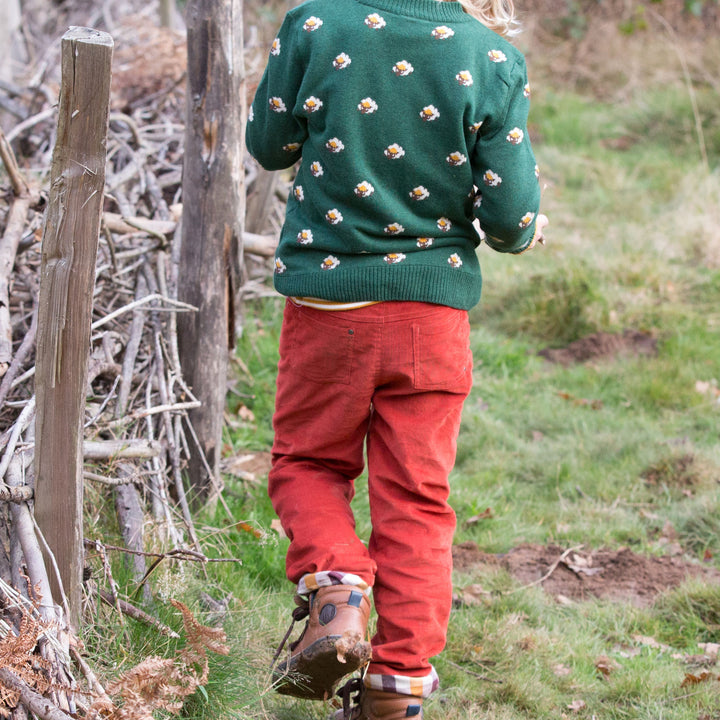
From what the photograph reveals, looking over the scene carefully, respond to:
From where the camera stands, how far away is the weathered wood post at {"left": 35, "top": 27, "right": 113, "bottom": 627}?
5.69 ft

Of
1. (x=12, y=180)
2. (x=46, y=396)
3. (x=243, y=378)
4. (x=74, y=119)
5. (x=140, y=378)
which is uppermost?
(x=74, y=119)

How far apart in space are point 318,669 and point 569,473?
226cm

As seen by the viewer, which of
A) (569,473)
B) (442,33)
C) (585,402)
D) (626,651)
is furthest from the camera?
(585,402)

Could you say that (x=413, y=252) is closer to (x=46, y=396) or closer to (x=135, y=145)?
(x=46, y=396)

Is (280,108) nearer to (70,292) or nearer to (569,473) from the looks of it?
(70,292)

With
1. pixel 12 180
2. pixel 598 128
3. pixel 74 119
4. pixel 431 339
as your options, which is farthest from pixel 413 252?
pixel 598 128

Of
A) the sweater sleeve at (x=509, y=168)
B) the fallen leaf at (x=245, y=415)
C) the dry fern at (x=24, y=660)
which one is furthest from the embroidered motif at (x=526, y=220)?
the fallen leaf at (x=245, y=415)

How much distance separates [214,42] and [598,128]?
292 inches

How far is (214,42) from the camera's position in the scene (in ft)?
10.3

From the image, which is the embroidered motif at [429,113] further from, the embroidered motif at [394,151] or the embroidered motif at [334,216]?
the embroidered motif at [334,216]

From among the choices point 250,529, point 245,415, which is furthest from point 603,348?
point 250,529

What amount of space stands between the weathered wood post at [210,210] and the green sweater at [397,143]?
0.92 metres

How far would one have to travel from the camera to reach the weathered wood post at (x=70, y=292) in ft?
5.69

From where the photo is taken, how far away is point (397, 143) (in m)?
2.16
